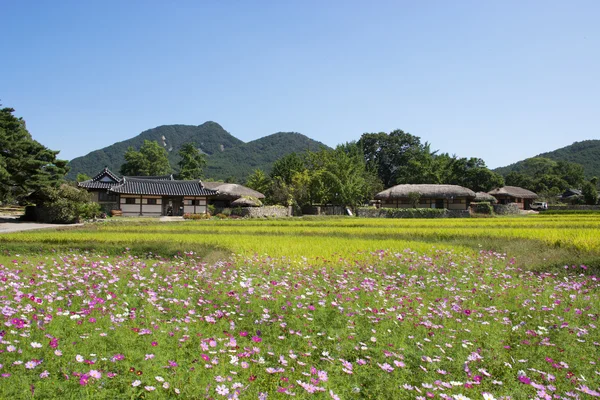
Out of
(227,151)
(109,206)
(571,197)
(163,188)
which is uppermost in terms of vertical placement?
(227,151)

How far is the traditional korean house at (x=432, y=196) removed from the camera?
41156mm

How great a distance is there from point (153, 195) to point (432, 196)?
27.9 m

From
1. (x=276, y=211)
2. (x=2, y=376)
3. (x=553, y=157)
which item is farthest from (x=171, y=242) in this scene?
(x=553, y=157)

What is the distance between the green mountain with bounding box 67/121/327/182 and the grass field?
220 ft

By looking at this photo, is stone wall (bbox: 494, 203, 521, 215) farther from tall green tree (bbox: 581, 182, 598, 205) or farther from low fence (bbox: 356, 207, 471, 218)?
tall green tree (bbox: 581, 182, 598, 205)

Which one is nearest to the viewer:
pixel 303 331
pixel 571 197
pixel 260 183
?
pixel 303 331

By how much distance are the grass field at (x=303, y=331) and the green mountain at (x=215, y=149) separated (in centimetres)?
6692

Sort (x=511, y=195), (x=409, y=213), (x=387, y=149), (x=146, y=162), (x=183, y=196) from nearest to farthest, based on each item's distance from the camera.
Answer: (x=409, y=213), (x=183, y=196), (x=511, y=195), (x=146, y=162), (x=387, y=149)

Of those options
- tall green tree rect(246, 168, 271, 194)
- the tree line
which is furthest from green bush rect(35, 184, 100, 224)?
tall green tree rect(246, 168, 271, 194)

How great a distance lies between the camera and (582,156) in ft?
288

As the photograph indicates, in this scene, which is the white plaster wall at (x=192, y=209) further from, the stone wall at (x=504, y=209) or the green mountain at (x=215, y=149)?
the green mountain at (x=215, y=149)

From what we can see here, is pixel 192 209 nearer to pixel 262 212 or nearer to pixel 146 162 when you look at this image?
pixel 262 212

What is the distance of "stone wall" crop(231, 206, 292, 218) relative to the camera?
105 feet

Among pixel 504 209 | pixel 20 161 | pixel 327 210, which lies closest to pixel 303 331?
pixel 20 161
